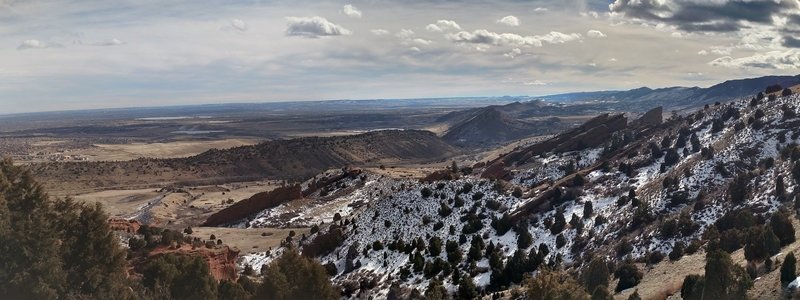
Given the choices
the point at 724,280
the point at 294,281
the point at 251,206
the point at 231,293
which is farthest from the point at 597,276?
the point at 251,206

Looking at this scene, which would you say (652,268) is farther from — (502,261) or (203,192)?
(203,192)

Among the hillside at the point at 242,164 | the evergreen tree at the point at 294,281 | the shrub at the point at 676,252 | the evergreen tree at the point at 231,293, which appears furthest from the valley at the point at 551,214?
the hillside at the point at 242,164

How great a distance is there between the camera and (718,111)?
55688 millimetres

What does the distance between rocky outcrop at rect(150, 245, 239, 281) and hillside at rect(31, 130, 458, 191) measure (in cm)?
6898

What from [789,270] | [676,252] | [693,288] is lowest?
[676,252]

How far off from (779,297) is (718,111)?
40.5 m

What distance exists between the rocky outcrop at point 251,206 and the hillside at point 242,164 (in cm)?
4118

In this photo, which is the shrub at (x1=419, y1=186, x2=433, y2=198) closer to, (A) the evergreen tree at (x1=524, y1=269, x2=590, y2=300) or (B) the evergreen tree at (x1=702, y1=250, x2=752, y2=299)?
(A) the evergreen tree at (x1=524, y1=269, x2=590, y2=300)

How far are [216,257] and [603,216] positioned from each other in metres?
25.4

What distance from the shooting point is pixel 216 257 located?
37844 mm

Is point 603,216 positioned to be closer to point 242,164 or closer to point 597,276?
point 597,276

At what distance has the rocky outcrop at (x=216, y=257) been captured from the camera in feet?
116

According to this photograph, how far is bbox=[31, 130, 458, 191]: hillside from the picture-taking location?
10438cm

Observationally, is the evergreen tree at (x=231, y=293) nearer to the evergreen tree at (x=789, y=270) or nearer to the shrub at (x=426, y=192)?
the evergreen tree at (x=789, y=270)
